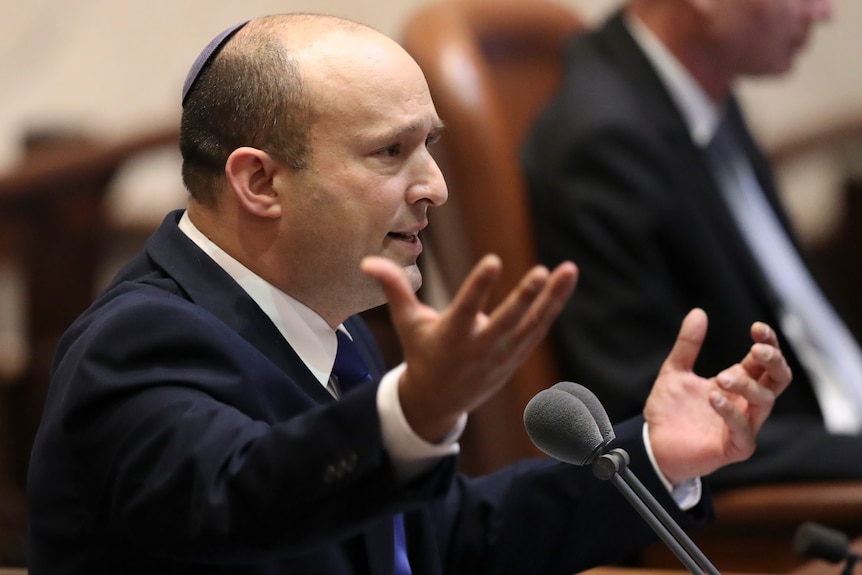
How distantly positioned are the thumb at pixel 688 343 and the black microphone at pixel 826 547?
0.27 m

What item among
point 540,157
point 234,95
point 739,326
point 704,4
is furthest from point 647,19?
point 234,95

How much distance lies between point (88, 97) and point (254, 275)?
2.95m

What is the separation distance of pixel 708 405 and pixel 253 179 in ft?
1.75

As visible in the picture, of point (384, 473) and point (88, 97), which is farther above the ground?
point (384, 473)

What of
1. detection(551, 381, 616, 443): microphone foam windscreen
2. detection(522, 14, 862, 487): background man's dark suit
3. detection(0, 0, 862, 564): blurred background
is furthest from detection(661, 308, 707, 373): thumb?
detection(0, 0, 862, 564): blurred background

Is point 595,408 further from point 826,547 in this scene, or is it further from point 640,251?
point 640,251

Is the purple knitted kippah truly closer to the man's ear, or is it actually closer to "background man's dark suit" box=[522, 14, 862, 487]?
the man's ear

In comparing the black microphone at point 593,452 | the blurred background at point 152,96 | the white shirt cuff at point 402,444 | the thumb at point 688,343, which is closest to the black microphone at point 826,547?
the thumb at point 688,343

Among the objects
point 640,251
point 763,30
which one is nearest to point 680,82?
point 763,30

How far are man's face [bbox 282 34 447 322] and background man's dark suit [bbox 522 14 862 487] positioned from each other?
1.01m

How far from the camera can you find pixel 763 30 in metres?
2.60

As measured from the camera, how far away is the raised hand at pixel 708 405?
1.31 meters

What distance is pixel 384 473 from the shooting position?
0.94m

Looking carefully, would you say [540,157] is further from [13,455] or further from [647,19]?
[13,455]
